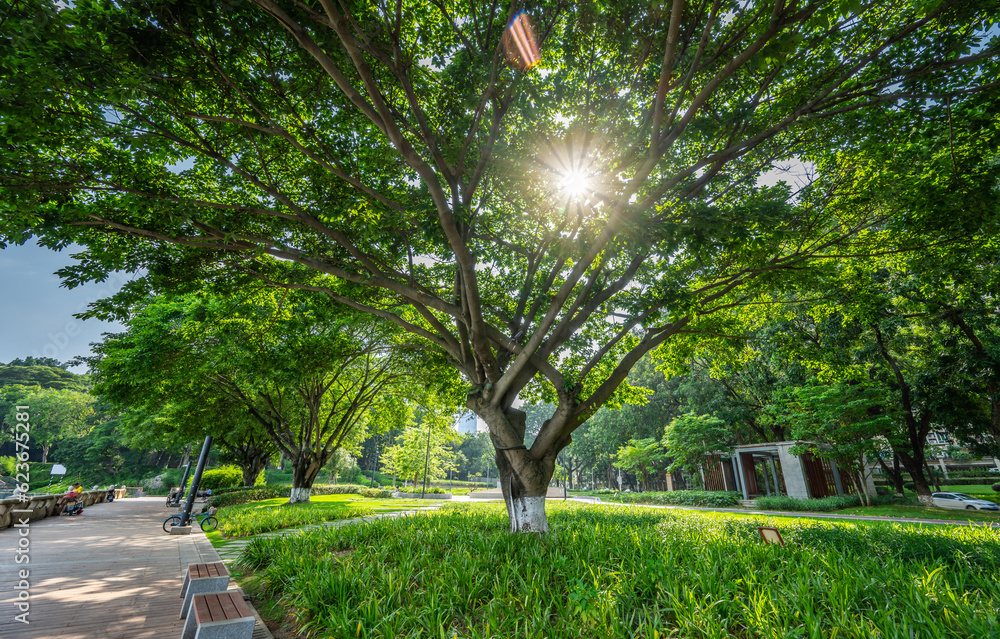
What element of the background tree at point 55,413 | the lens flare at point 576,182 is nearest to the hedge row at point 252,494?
the lens flare at point 576,182

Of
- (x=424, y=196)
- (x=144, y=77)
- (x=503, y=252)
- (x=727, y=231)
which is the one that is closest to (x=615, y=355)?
(x=503, y=252)

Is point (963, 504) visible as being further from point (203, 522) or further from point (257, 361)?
point (203, 522)

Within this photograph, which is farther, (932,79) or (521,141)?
(521,141)

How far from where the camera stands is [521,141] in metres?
7.06

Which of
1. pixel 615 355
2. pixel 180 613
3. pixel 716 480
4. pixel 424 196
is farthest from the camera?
pixel 716 480

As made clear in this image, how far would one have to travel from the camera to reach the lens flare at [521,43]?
505cm

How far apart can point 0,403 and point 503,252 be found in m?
66.3

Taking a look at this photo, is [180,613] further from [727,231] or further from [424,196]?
[727,231]

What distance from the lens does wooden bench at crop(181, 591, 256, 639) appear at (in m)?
3.16

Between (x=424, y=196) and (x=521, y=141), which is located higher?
(x=521, y=141)

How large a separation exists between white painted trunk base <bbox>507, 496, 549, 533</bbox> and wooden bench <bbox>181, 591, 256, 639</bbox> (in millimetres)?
4985

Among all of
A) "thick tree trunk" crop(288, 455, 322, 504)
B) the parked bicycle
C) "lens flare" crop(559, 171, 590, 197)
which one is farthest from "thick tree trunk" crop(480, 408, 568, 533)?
"thick tree trunk" crop(288, 455, 322, 504)

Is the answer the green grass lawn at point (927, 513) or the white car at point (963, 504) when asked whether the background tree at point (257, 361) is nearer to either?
the green grass lawn at point (927, 513)

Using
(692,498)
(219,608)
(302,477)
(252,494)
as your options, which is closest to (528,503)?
(219,608)
